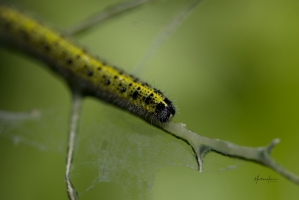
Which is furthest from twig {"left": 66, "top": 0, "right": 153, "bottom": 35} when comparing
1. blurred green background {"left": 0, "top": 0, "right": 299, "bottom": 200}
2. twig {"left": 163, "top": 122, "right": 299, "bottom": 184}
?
twig {"left": 163, "top": 122, "right": 299, "bottom": 184}

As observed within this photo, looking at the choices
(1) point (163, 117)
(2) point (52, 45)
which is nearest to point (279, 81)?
(1) point (163, 117)

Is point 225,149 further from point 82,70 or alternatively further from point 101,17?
point 101,17

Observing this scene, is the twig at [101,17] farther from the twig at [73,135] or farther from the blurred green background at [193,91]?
the twig at [73,135]

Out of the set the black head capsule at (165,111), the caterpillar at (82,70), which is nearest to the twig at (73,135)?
the caterpillar at (82,70)

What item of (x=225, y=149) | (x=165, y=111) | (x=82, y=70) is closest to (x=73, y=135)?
(x=82, y=70)

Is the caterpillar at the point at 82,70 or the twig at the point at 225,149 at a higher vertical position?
the caterpillar at the point at 82,70

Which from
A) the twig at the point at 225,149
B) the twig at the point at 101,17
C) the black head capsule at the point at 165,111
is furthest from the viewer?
the twig at the point at 101,17
